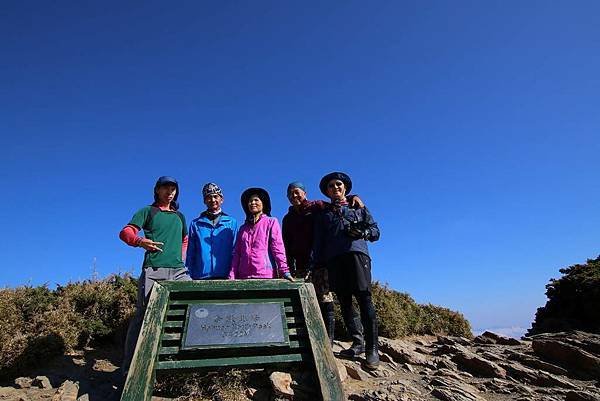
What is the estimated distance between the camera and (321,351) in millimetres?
4109

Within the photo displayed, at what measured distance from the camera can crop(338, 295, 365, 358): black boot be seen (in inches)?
221

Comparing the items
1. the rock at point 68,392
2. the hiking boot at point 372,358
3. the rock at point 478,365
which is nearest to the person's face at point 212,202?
the rock at point 68,392

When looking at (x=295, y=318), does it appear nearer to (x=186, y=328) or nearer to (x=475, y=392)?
(x=186, y=328)

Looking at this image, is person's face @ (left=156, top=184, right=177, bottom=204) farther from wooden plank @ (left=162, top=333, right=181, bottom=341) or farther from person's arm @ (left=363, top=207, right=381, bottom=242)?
person's arm @ (left=363, top=207, right=381, bottom=242)

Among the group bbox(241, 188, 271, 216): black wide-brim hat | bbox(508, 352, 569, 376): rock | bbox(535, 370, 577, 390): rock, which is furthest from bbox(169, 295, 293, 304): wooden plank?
bbox(508, 352, 569, 376): rock

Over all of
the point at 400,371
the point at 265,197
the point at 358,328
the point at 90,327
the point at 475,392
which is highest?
the point at 265,197

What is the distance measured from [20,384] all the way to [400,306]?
26.1ft

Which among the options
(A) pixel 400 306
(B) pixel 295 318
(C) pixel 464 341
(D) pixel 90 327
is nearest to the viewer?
(B) pixel 295 318

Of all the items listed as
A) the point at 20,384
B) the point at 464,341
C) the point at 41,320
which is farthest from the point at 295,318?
the point at 464,341

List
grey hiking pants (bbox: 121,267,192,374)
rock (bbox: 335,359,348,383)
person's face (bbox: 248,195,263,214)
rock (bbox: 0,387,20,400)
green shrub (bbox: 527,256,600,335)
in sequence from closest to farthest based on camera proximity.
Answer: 1. grey hiking pants (bbox: 121,267,192,374)
2. rock (bbox: 0,387,20,400)
3. rock (bbox: 335,359,348,383)
4. person's face (bbox: 248,195,263,214)
5. green shrub (bbox: 527,256,600,335)

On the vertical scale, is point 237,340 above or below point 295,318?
below

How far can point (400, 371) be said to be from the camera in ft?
19.4

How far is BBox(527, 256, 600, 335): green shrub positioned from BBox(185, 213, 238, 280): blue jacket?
9414 millimetres

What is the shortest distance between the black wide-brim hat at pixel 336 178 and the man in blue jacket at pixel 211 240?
1.59 meters
